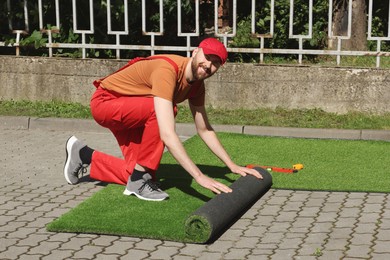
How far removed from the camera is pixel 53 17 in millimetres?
12117

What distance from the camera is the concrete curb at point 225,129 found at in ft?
31.7

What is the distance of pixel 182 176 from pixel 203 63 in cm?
164

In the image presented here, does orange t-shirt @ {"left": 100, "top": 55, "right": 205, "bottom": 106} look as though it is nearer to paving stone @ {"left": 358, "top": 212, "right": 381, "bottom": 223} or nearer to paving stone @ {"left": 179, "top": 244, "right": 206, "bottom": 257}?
paving stone @ {"left": 179, "top": 244, "right": 206, "bottom": 257}

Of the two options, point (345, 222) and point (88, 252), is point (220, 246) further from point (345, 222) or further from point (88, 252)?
point (345, 222)

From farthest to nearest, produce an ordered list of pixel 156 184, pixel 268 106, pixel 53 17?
1. pixel 53 17
2. pixel 268 106
3. pixel 156 184

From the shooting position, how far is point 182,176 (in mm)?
7891

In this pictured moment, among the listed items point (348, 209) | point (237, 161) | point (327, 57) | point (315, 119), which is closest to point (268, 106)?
point (315, 119)

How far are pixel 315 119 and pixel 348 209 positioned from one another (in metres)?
3.65

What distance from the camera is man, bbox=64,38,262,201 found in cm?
649

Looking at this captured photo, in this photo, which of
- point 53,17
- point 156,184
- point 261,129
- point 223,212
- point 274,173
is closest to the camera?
point 223,212

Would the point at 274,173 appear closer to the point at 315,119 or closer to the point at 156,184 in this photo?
the point at 156,184

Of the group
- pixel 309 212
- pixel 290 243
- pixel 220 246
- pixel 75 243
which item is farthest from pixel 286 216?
pixel 75 243

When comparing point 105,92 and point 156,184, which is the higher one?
point 105,92

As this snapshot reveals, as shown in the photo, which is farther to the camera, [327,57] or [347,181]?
[327,57]
